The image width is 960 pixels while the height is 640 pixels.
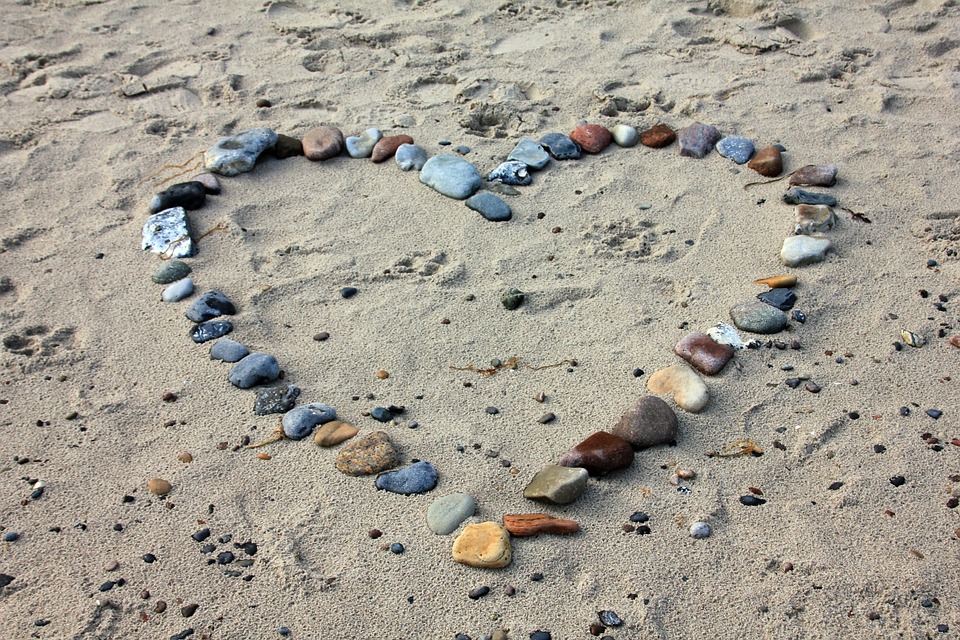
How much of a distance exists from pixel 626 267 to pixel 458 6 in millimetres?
2553

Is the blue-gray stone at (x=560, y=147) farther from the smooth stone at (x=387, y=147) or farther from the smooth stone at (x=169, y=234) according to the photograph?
the smooth stone at (x=169, y=234)

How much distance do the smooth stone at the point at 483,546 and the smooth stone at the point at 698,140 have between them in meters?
2.22

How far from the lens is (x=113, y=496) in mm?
2344

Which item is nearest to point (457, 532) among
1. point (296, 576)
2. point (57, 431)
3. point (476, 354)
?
point (296, 576)

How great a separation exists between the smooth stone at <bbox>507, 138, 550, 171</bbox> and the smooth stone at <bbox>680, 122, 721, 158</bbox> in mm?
615

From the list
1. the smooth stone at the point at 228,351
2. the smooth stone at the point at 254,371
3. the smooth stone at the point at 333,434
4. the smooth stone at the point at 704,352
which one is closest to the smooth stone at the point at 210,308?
the smooth stone at the point at 228,351

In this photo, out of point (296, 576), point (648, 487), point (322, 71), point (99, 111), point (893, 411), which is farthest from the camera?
point (322, 71)

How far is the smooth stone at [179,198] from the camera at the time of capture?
3.55 meters

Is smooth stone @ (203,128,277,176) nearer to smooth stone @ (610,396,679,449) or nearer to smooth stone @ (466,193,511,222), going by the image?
smooth stone @ (466,193,511,222)

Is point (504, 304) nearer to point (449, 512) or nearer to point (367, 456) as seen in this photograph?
point (367, 456)

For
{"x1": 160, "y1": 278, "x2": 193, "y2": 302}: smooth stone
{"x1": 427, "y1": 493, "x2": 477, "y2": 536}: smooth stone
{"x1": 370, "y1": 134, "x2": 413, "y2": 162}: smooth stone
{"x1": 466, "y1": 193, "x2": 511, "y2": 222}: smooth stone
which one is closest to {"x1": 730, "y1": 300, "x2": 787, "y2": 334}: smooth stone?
{"x1": 466, "y1": 193, "x2": 511, "y2": 222}: smooth stone

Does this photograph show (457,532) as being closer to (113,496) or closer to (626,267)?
(113,496)

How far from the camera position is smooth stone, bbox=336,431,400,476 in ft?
7.89

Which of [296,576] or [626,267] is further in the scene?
[626,267]
